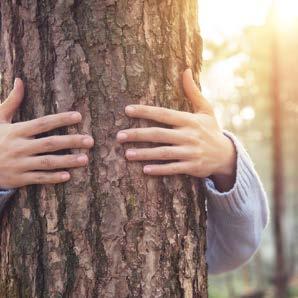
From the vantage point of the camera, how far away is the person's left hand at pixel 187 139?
174 cm

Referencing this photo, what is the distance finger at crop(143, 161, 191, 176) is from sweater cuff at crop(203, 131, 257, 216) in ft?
0.56

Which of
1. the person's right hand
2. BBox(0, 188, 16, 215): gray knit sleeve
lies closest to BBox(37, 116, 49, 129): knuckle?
the person's right hand

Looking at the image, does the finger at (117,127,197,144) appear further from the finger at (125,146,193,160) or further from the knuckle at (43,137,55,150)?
the knuckle at (43,137,55,150)

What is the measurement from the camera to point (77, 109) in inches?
68.6

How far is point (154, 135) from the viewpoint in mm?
1751

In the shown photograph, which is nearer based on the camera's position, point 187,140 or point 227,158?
point 187,140

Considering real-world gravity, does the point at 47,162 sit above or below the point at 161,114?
below

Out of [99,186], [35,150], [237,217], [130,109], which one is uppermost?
[130,109]

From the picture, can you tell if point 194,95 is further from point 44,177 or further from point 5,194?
point 5,194

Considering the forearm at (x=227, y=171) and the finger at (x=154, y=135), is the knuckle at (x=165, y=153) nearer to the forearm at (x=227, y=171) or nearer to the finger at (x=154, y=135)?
the finger at (x=154, y=135)

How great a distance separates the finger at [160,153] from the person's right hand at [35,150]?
0.13 meters

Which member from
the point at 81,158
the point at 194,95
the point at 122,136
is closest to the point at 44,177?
the point at 81,158

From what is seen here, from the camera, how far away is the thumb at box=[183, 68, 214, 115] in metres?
1.87

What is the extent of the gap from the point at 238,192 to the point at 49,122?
702 mm
